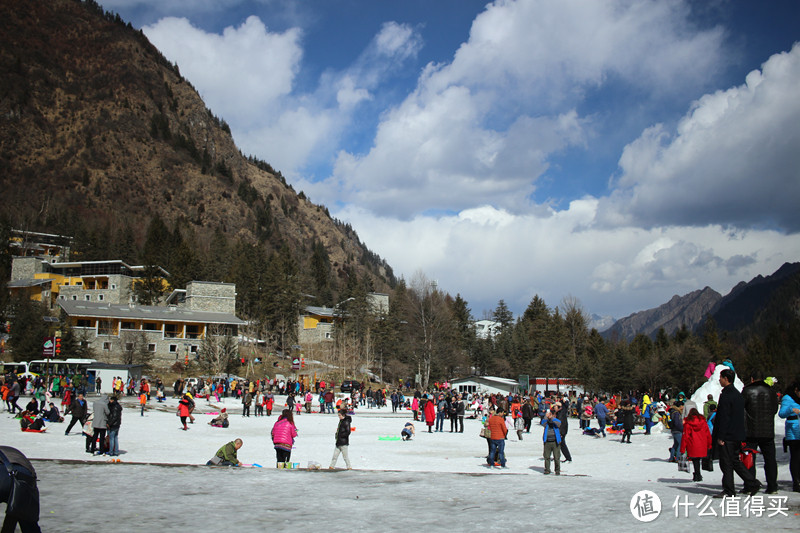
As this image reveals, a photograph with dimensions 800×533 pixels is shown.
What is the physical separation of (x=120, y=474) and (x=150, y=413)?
68.6 feet

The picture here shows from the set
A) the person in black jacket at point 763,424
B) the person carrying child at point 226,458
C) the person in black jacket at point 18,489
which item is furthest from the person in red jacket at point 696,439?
the person in black jacket at point 18,489

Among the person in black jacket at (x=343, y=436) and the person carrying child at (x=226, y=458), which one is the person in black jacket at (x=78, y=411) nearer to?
the person carrying child at (x=226, y=458)

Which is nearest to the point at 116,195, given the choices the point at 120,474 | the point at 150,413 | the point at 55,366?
the point at 55,366

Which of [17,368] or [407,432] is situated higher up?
[17,368]

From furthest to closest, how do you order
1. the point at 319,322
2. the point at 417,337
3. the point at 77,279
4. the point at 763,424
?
the point at 319,322 < the point at 77,279 < the point at 417,337 < the point at 763,424

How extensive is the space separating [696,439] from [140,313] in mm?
63967

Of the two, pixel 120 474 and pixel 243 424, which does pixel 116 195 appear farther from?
pixel 120 474

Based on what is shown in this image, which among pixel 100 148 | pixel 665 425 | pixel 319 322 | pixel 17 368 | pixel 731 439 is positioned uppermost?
pixel 100 148

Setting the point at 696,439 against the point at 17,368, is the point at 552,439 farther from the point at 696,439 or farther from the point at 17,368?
the point at 17,368

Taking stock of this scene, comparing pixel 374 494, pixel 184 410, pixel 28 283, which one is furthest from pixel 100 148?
pixel 374 494

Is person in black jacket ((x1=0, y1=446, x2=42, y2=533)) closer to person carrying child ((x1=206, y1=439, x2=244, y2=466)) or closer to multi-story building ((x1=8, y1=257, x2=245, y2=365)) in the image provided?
person carrying child ((x1=206, y1=439, x2=244, y2=466))

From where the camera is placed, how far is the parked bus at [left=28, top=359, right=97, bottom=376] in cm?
4212

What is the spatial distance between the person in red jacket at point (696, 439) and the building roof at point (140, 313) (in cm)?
6148

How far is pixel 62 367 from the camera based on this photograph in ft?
143
